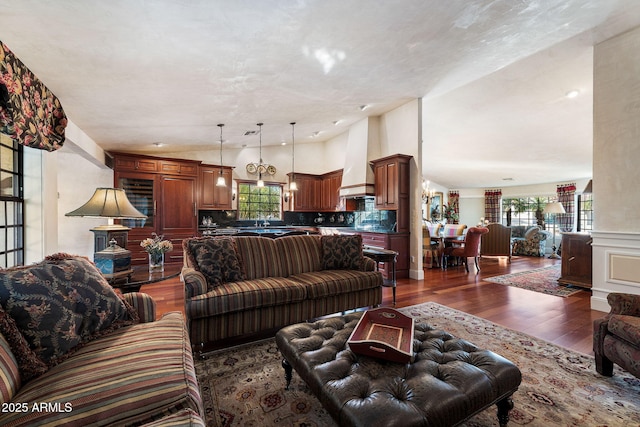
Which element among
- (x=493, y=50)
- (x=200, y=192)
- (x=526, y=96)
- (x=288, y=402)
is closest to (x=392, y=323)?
(x=288, y=402)

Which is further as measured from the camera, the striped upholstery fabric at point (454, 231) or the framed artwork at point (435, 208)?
the framed artwork at point (435, 208)

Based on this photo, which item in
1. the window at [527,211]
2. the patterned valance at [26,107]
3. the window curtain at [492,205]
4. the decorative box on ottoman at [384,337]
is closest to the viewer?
the decorative box on ottoman at [384,337]

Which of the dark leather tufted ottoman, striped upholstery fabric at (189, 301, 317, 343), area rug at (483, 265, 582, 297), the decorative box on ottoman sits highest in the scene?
the decorative box on ottoman

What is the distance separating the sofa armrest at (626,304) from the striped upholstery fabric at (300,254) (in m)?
2.42

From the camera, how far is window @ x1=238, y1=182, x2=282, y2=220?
7.25 meters

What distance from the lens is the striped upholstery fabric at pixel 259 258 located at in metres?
2.79

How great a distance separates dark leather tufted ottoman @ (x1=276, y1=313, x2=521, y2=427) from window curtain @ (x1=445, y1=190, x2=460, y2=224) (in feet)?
34.9

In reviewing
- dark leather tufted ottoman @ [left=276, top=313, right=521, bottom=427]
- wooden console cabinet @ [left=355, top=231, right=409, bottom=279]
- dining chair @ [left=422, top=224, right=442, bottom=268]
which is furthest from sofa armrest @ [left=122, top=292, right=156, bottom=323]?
dining chair @ [left=422, top=224, right=442, bottom=268]

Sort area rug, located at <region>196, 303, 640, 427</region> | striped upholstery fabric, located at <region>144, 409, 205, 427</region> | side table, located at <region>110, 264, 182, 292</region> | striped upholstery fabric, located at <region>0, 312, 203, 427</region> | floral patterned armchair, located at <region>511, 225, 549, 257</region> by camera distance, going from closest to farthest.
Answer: striped upholstery fabric, located at <region>144, 409, 205, 427</region> → striped upholstery fabric, located at <region>0, 312, 203, 427</region> → area rug, located at <region>196, 303, 640, 427</region> → side table, located at <region>110, 264, 182, 292</region> → floral patterned armchair, located at <region>511, 225, 549, 257</region>

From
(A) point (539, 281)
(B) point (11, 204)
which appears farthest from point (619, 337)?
(B) point (11, 204)

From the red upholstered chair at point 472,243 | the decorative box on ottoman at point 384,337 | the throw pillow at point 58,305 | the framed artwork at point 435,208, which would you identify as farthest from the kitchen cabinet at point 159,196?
the framed artwork at point 435,208

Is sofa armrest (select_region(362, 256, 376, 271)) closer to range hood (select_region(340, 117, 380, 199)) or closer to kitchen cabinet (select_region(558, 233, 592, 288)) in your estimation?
range hood (select_region(340, 117, 380, 199))

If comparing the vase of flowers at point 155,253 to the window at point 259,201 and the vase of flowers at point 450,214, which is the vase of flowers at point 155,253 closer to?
the window at point 259,201

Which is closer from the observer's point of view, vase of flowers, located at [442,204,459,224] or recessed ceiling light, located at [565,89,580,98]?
recessed ceiling light, located at [565,89,580,98]
